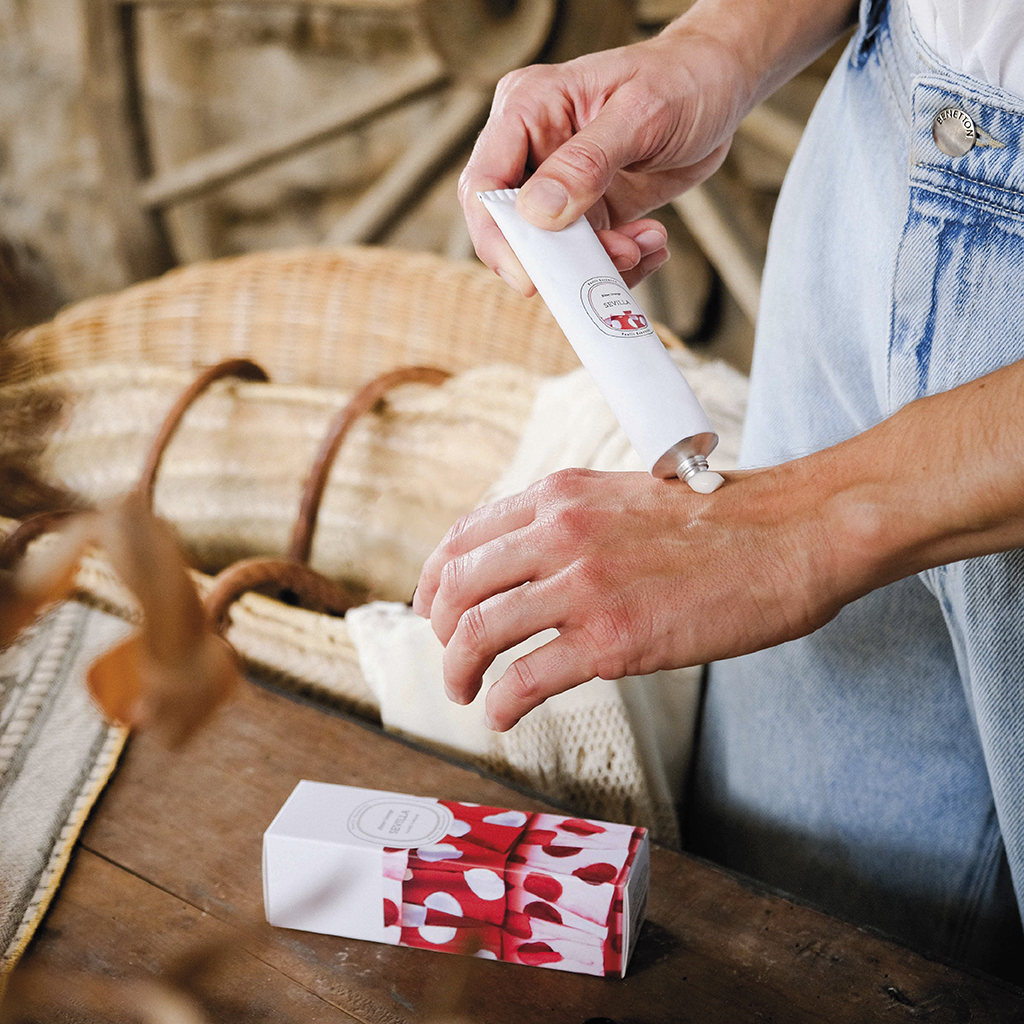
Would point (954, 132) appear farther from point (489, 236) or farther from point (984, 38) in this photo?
point (489, 236)

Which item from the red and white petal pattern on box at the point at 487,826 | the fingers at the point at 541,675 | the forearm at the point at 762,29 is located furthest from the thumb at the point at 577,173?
the red and white petal pattern on box at the point at 487,826

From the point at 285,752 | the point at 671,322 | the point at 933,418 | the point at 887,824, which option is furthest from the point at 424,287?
the point at 933,418

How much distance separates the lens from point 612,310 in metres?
0.49

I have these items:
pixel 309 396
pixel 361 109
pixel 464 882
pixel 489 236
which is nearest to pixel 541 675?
pixel 464 882

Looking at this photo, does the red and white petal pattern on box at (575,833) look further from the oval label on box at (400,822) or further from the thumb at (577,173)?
the thumb at (577,173)

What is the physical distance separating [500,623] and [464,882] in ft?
0.52

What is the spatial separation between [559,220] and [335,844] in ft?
1.15

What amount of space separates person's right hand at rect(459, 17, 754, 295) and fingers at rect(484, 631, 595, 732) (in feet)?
0.66

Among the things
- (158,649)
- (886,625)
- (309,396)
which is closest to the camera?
(158,649)

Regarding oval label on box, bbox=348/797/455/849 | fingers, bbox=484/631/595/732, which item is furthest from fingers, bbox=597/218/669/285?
oval label on box, bbox=348/797/455/849

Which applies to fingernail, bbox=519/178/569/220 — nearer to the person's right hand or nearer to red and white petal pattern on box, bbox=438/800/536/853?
the person's right hand

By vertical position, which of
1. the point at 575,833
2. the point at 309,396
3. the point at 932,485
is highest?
the point at 932,485

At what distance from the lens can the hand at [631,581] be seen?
415 millimetres

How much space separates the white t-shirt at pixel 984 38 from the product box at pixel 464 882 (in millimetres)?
429
